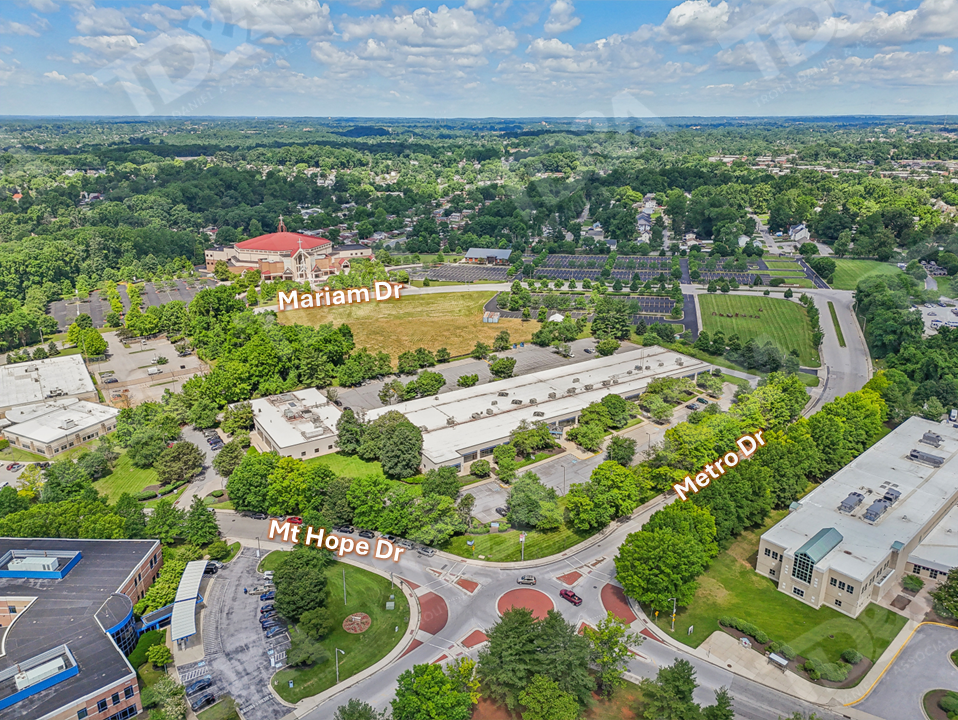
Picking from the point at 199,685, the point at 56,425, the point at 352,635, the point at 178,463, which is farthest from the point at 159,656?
the point at 56,425

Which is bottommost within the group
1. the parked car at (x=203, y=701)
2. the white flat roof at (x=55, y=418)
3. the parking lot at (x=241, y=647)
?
the parking lot at (x=241, y=647)

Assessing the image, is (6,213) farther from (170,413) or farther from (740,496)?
(740,496)

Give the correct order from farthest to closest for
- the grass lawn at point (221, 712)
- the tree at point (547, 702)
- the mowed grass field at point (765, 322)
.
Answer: the mowed grass field at point (765, 322), the grass lawn at point (221, 712), the tree at point (547, 702)

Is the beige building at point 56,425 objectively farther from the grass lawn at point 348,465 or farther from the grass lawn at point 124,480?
the grass lawn at point 348,465

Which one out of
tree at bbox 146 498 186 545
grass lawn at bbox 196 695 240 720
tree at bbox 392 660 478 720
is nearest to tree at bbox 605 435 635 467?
tree at bbox 392 660 478 720

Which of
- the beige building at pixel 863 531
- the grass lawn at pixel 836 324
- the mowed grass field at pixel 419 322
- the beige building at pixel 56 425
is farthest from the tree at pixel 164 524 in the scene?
the grass lawn at pixel 836 324

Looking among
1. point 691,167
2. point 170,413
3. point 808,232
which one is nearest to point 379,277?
point 170,413

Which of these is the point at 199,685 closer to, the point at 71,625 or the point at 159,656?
the point at 159,656

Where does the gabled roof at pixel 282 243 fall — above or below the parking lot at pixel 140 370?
above
